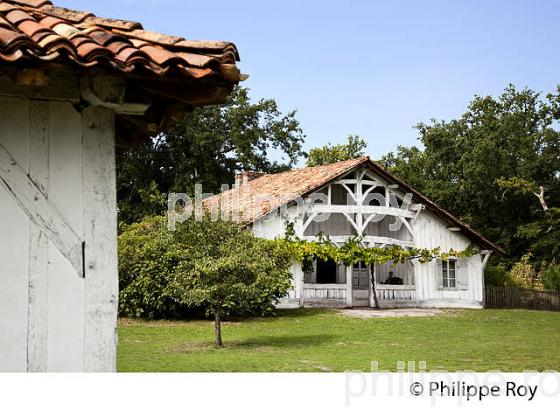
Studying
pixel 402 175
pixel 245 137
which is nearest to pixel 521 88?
pixel 402 175

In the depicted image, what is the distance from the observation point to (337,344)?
54.5 feet

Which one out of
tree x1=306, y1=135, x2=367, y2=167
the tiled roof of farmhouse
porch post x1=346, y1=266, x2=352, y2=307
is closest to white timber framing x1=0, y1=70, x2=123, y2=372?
the tiled roof of farmhouse

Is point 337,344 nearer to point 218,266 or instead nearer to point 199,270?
point 218,266

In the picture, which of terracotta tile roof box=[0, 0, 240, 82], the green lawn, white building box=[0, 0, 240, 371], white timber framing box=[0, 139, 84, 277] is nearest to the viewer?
terracotta tile roof box=[0, 0, 240, 82]

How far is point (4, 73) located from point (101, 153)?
2.60ft

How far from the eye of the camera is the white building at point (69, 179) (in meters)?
4.44

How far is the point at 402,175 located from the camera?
4831cm

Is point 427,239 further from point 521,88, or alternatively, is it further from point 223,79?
point 223,79

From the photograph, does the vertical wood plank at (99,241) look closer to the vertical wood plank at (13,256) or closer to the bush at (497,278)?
the vertical wood plank at (13,256)

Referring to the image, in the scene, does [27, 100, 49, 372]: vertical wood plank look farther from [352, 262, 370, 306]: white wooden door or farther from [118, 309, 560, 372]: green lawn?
[352, 262, 370, 306]: white wooden door

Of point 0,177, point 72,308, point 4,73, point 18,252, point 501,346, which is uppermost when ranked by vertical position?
point 4,73

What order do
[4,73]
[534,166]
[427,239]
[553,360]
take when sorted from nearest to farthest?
[4,73], [553,360], [427,239], [534,166]

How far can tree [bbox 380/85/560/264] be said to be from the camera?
44.4 metres

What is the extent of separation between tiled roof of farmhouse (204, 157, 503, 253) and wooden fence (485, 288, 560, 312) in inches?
108
